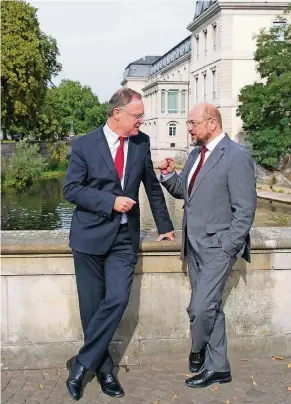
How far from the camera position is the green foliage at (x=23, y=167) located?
129ft

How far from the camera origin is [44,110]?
45.3 m

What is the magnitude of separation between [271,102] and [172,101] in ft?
134

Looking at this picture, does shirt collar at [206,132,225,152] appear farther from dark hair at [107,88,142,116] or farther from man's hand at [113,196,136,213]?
man's hand at [113,196,136,213]

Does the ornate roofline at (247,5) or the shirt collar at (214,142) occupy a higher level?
the ornate roofline at (247,5)

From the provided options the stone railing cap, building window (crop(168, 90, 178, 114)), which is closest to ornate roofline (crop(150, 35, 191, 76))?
building window (crop(168, 90, 178, 114))

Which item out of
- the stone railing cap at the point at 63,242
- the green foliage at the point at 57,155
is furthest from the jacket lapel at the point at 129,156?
the green foliage at the point at 57,155

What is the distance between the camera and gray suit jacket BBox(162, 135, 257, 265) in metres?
3.79

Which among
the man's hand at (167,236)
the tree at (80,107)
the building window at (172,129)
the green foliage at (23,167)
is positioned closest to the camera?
the man's hand at (167,236)

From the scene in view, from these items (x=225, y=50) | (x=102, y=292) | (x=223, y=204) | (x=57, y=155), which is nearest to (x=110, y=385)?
(x=102, y=292)

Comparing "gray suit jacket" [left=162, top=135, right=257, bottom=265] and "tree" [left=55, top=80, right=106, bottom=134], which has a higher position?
"tree" [left=55, top=80, right=106, bottom=134]

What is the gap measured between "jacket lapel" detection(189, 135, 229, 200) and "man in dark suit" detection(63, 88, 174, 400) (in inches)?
16.5

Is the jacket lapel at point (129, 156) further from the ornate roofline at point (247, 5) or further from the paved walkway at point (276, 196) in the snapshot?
the ornate roofline at point (247, 5)

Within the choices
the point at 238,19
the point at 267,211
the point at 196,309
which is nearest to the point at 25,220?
the point at 267,211

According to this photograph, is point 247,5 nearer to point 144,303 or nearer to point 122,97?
point 144,303
